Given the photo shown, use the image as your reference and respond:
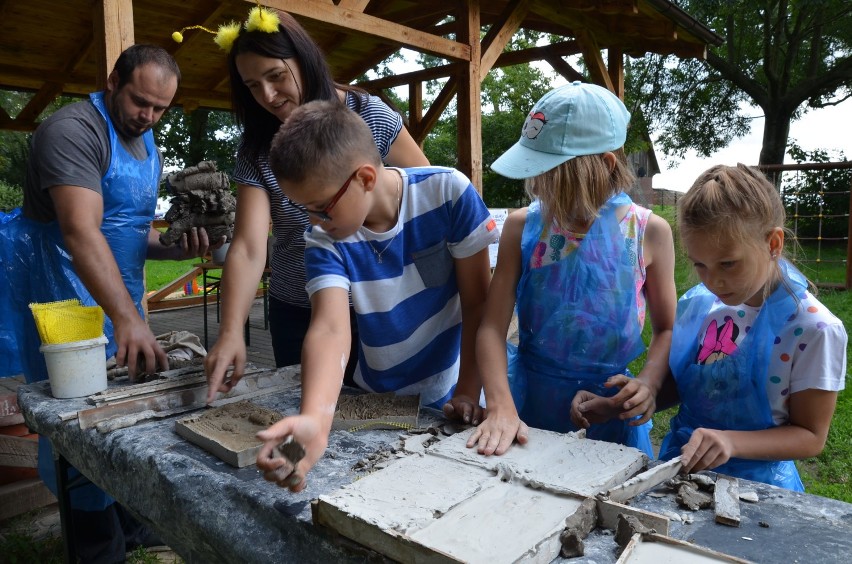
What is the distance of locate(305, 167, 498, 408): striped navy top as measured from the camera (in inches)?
65.1

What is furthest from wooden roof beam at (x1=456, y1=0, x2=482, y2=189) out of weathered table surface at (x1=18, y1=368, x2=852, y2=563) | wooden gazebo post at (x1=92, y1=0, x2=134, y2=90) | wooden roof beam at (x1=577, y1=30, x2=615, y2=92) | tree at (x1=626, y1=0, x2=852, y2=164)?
tree at (x1=626, y1=0, x2=852, y2=164)

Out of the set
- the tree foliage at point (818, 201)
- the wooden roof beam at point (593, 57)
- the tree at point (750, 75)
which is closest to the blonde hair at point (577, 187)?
the wooden roof beam at point (593, 57)

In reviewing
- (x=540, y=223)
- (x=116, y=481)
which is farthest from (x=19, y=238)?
(x=540, y=223)

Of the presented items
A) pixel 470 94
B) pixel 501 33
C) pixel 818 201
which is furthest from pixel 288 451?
pixel 818 201

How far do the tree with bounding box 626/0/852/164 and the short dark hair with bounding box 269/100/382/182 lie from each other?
1323 centimetres

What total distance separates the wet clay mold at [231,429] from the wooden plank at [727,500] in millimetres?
931

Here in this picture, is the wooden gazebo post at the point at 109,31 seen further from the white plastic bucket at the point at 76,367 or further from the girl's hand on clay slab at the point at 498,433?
the girl's hand on clay slab at the point at 498,433

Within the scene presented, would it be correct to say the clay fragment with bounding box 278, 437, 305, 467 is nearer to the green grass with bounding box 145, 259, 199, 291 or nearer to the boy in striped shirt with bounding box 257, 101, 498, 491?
the boy in striped shirt with bounding box 257, 101, 498, 491

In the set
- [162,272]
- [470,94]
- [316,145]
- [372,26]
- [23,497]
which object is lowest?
[23,497]

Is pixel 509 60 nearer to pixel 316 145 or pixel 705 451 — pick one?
pixel 316 145

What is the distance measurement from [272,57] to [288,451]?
51.2 inches

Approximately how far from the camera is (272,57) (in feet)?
6.14

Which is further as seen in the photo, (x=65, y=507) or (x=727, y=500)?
(x=65, y=507)

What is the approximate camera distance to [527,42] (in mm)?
13906
